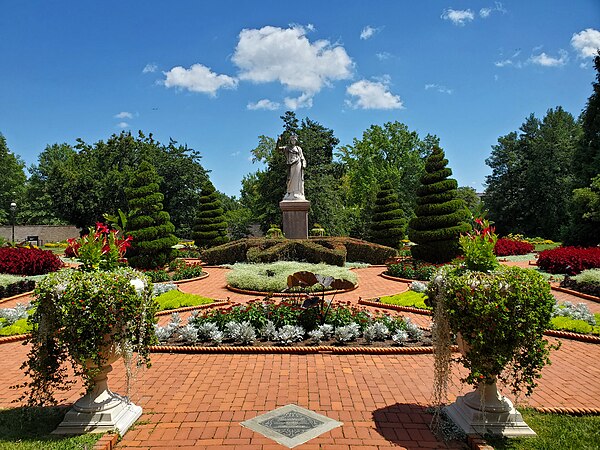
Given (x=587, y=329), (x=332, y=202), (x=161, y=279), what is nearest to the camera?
(x=587, y=329)

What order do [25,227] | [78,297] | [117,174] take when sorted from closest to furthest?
[78,297]
[117,174]
[25,227]

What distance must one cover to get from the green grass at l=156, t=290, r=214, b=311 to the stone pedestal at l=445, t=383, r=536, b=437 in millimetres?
7550

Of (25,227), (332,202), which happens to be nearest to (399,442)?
(332,202)

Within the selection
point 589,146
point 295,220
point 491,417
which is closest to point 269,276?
point 295,220

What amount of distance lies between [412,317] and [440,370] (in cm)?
532

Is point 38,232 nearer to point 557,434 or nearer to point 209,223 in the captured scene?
point 209,223

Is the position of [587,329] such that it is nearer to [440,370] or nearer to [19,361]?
[440,370]

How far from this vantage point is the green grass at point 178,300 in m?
10.5

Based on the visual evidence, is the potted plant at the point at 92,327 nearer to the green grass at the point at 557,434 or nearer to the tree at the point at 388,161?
the green grass at the point at 557,434

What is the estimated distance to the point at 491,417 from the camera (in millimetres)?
4352

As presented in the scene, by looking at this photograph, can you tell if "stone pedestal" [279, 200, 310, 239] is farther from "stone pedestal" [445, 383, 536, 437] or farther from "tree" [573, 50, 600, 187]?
"tree" [573, 50, 600, 187]

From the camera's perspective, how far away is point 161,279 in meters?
14.8

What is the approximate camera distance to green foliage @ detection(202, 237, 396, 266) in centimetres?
1767

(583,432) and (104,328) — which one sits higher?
(104,328)
